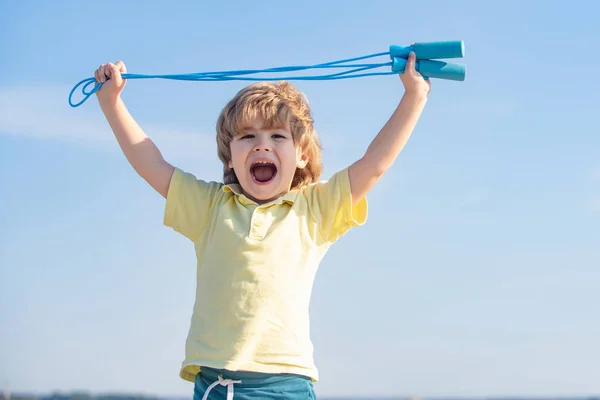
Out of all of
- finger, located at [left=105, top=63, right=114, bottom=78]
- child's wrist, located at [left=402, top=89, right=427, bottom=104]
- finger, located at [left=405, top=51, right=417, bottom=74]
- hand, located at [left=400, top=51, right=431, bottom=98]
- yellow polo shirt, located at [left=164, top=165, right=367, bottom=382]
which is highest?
finger, located at [left=105, top=63, right=114, bottom=78]

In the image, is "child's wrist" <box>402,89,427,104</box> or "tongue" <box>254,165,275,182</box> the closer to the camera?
"child's wrist" <box>402,89,427,104</box>

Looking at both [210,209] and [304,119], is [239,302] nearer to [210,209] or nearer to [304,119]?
[210,209]

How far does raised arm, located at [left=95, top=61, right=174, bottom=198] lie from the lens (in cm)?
290

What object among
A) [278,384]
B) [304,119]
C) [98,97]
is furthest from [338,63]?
[278,384]

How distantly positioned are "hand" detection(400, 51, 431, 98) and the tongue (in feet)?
1.81

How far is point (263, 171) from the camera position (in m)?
2.85

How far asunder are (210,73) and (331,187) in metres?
0.59

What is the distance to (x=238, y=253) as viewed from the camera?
2.64 metres

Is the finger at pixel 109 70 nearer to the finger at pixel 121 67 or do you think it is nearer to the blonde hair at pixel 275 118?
the finger at pixel 121 67

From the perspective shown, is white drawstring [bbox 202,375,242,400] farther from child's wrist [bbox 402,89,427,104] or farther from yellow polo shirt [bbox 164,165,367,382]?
child's wrist [bbox 402,89,427,104]

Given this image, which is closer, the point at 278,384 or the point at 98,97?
the point at 278,384

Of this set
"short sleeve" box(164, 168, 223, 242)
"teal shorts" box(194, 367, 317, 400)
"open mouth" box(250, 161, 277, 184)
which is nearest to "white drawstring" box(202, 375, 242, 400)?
"teal shorts" box(194, 367, 317, 400)

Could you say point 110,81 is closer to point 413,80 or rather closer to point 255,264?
point 255,264

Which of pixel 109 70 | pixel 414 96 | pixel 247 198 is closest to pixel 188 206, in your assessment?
pixel 247 198
